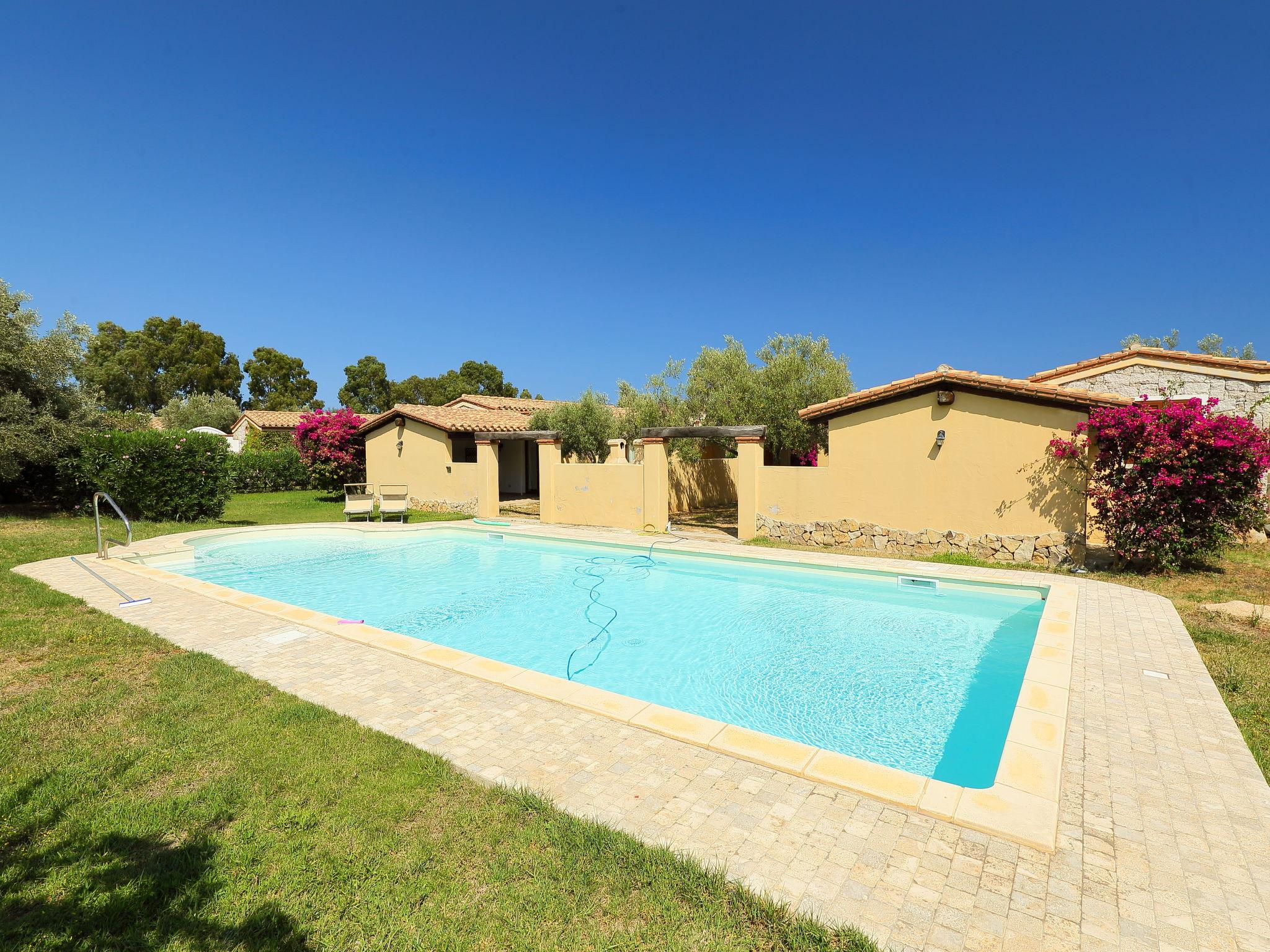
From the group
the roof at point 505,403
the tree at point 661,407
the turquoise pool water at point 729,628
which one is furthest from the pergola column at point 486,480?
the roof at point 505,403

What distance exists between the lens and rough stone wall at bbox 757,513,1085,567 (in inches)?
416

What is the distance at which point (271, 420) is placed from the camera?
3519cm

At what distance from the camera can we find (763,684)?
6395 millimetres

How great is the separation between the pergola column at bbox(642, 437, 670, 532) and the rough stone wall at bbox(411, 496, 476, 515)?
6.74m

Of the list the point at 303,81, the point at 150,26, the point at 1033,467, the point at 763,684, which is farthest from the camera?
the point at 303,81

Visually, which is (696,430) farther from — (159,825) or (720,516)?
(159,825)

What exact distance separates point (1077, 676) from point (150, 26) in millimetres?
18455

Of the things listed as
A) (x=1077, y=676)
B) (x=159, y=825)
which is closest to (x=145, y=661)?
(x=159, y=825)

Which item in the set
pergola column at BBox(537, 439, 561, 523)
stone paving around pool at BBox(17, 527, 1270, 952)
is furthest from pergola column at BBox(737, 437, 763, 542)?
stone paving around pool at BBox(17, 527, 1270, 952)

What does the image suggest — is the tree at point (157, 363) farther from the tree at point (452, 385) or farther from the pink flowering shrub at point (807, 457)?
the pink flowering shrub at point (807, 457)

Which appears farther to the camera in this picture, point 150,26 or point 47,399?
point 47,399

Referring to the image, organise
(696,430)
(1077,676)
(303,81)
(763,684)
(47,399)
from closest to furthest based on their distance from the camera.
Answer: (1077,676)
(763,684)
(696,430)
(47,399)
(303,81)

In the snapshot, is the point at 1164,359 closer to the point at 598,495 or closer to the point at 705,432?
the point at 705,432

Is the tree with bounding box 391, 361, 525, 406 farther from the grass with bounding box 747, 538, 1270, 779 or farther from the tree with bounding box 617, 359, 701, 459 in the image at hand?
the grass with bounding box 747, 538, 1270, 779
